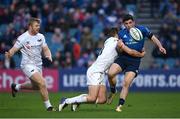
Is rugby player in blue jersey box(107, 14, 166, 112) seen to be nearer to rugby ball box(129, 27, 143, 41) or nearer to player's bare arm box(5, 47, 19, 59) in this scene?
rugby ball box(129, 27, 143, 41)

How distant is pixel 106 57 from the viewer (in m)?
19.0

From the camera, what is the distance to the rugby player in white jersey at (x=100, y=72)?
18688mm

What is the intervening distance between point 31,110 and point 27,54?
1443 mm

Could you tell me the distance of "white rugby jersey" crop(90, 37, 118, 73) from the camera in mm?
18922

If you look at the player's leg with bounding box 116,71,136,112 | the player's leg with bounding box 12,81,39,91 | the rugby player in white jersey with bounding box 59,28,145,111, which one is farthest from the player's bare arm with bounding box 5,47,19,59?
the player's leg with bounding box 116,71,136,112

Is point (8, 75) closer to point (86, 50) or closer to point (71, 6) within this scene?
point (86, 50)

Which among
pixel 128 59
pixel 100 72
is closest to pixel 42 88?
pixel 100 72

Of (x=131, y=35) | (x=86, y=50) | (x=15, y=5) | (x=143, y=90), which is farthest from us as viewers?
(x=15, y=5)

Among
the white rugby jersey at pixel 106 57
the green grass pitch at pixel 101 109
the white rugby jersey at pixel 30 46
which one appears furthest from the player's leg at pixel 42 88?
the white rugby jersey at pixel 106 57

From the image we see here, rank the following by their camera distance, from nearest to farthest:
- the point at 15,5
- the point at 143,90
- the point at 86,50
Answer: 1. the point at 143,90
2. the point at 86,50
3. the point at 15,5

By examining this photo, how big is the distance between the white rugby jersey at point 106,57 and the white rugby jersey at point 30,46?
1.60 meters

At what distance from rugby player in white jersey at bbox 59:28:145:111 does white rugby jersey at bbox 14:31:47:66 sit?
1.45 m

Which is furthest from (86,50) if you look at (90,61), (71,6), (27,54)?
(27,54)

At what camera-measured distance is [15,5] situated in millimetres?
34781
